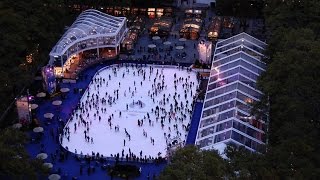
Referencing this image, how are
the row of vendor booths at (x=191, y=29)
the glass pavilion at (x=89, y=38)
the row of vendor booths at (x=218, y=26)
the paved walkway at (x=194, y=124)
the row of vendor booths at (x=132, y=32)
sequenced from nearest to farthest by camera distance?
1. the paved walkway at (x=194, y=124)
2. the glass pavilion at (x=89, y=38)
3. the row of vendor booths at (x=132, y=32)
4. the row of vendor booths at (x=218, y=26)
5. the row of vendor booths at (x=191, y=29)

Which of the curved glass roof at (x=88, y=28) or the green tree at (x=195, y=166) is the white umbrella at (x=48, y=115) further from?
the green tree at (x=195, y=166)

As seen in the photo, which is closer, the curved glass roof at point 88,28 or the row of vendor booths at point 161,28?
the curved glass roof at point 88,28

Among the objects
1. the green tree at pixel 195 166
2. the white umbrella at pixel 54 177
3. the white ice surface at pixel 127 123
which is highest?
the green tree at pixel 195 166

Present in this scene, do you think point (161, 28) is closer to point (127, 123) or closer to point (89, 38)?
point (89, 38)

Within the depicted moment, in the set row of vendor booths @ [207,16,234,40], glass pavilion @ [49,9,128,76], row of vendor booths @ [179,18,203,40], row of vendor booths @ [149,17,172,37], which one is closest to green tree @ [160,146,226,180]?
glass pavilion @ [49,9,128,76]

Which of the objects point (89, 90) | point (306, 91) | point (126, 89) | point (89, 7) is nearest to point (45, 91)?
point (89, 90)

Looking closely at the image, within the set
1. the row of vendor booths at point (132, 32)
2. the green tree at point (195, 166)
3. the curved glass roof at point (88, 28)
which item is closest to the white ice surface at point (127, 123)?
the curved glass roof at point (88, 28)

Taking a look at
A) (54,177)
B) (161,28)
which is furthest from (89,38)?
(54,177)

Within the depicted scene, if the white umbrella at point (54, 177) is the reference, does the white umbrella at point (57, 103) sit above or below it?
Answer: above
